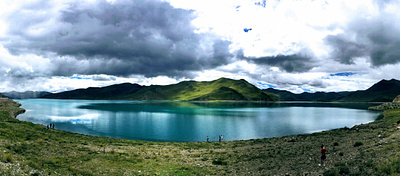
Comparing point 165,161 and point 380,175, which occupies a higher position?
point 380,175

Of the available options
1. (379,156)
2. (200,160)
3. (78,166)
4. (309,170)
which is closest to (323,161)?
(309,170)

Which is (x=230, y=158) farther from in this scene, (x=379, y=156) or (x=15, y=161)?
(x=15, y=161)

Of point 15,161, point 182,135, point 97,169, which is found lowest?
point 182,135

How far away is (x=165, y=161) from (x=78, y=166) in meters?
11.6

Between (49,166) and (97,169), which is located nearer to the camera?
(49,166)

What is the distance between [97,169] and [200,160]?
14808mm

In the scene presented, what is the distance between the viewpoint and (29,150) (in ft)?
89.8

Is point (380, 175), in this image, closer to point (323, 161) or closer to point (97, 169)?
point (323, 161)

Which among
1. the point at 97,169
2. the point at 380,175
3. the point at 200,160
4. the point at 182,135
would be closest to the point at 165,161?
the point at 200,160

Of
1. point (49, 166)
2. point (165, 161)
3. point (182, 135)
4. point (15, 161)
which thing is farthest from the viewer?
point (182, 135)

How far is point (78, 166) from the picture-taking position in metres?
24.1

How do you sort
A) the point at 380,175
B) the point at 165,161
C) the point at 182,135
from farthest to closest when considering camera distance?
the point at 182,135
the point at 165,161
the point at 380,175

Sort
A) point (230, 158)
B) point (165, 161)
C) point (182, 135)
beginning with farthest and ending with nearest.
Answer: point (182, 135)
point (230, 158)
point (165, 161)

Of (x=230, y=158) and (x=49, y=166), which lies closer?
(x=49, y=166)
